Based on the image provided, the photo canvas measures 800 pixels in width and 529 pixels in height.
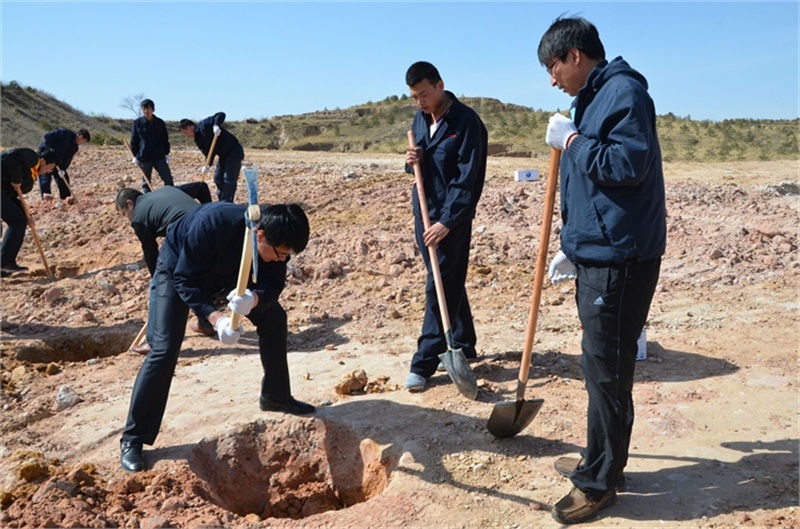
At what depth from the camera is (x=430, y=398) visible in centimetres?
459

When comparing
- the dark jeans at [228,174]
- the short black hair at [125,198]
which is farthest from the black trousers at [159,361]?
the dark jeans at [228,174]

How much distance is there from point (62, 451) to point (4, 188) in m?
5.49

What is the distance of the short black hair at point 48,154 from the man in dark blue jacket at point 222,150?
2.09 metres

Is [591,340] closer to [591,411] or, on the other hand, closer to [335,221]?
[591,411]

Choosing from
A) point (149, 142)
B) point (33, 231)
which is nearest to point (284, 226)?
point (33, 231)

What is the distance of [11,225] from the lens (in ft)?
28.9

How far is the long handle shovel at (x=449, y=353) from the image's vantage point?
14.4 feet

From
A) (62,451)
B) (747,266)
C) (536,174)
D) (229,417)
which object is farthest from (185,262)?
(536,174)

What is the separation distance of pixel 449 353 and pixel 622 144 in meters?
1.98

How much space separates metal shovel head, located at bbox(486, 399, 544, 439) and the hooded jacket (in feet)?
3.51

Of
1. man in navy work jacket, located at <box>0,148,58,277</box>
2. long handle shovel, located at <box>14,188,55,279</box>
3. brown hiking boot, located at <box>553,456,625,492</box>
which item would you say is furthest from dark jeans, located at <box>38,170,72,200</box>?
brown hiking boot, located at <box>553,456,625,492</box>

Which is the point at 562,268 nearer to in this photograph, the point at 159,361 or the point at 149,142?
the point at 159,361

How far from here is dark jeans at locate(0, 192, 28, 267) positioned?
8.62 meters

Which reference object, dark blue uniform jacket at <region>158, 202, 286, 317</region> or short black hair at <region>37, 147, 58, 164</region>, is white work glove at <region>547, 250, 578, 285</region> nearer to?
dark blue uniform jacket at <region>158, 202, 286, 317</region>
